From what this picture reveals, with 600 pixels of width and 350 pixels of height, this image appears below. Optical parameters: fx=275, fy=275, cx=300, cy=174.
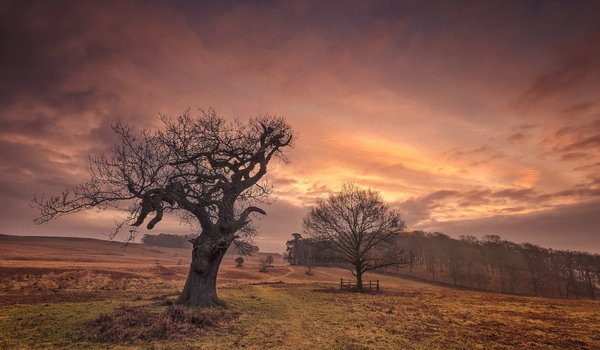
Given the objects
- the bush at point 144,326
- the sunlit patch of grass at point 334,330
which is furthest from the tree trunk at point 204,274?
the bush at point 144,326

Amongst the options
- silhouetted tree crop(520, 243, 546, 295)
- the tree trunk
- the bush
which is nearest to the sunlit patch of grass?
the bush

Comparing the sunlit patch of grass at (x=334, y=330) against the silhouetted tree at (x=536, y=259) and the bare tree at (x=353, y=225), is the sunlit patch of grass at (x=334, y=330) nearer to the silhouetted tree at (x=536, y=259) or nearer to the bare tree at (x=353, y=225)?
the bare tree at (x=353, y=225)

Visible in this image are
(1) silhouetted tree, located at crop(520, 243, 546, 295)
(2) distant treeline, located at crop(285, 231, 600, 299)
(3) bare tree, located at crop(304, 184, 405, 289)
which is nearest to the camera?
(3) bare tree, located at crop(304, 184, 405, 289)

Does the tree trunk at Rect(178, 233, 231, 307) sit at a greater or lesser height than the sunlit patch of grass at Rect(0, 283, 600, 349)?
greater

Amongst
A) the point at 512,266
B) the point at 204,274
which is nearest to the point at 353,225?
the point at 204,274

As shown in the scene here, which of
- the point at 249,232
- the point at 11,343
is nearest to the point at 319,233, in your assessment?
the point at 249,232

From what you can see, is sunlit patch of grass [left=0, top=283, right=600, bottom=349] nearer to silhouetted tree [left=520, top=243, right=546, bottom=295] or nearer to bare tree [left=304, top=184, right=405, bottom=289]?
bare tree [left=304, top=184, right=405, bottom=289]

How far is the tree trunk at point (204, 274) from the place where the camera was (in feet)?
55.5

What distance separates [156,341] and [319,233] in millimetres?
28288

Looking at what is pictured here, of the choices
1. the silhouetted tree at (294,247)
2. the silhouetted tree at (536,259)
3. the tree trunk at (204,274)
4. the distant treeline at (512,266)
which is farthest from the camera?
the silhouetted tree at (294,247)

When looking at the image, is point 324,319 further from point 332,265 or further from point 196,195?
point 332,265

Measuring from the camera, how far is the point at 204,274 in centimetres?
1731

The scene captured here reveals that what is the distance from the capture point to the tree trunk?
16906 mm

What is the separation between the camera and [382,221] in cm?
3606
